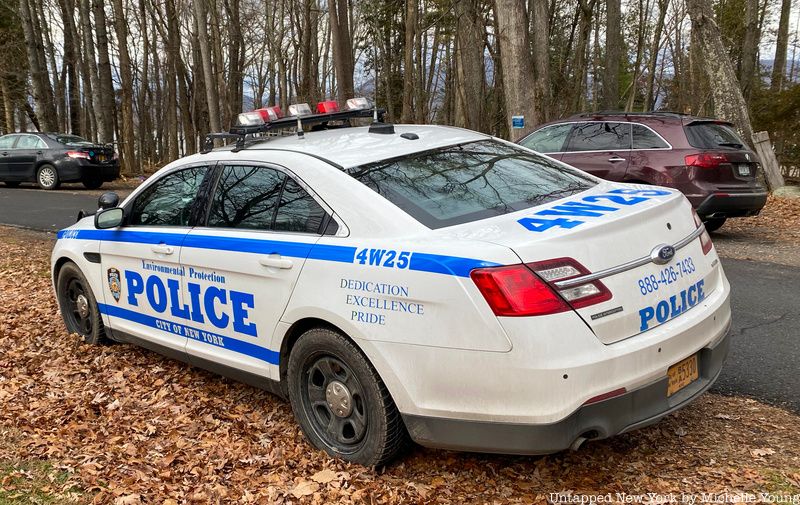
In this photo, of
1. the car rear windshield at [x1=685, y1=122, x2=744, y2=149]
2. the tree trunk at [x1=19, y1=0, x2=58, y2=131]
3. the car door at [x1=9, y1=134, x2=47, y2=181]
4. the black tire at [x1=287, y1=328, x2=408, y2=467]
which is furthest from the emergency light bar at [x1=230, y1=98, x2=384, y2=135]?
the tree trunk at [x1=19, y1=0, x2=58, y2=131]

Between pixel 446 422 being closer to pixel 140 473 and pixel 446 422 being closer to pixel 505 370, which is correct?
pixel 505 370

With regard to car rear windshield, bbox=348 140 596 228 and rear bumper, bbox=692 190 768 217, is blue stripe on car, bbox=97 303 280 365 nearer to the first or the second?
car rear windshield, bbox=348 140 596 228

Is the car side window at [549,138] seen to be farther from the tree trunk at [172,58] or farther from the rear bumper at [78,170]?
the tree trunk at [172,58]

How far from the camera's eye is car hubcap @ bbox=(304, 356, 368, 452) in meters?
3.33

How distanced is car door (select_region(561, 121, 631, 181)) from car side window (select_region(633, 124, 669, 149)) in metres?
0.10

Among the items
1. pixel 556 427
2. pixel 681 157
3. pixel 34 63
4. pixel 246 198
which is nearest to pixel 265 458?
pixel 246 198

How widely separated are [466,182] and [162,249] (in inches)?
78.4

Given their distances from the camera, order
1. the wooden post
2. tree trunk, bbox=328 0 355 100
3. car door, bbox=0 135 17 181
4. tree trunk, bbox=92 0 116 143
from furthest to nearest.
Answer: tree trunk, bbox=92 0 116 143 < car door, bbox=0 135 17 181 < tree trunk, bbox=328 0 355 100 < the wooden post

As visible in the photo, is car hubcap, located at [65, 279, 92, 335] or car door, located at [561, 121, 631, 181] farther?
car door, located at [561, 121, 631, 181]

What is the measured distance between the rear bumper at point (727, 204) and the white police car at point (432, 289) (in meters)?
5.40

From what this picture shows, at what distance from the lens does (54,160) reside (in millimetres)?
17891

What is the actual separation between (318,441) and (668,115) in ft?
24.8

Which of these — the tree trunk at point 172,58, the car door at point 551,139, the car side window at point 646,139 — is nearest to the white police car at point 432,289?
the car side window at point 646,139

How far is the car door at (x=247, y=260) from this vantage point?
3.54 metres
